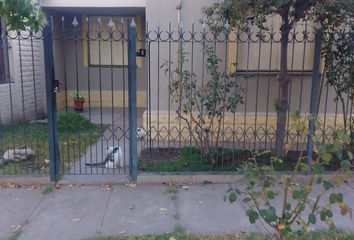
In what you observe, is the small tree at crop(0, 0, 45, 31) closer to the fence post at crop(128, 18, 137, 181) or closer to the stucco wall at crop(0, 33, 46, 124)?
the fence post at crop(128, 18, 137, 181)

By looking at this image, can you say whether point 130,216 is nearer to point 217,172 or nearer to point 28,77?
point 217,172

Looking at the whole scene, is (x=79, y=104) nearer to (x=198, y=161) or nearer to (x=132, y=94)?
(x=198, y=161)

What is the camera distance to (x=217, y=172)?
543 centimetres

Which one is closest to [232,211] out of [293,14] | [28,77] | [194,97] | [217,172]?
[217,172]

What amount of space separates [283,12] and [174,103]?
9.52ft

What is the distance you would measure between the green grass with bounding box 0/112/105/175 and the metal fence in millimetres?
24

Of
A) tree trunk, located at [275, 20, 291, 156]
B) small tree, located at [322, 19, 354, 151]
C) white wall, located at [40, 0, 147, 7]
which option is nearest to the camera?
small tree, located at [322, 19, 354, 151]

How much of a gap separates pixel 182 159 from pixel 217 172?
0.77m

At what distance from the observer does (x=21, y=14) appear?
278 centimetres

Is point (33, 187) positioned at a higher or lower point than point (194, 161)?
lower

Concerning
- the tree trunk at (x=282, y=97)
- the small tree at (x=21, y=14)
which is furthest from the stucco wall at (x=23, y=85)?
the small tree at (x=21, y=14)

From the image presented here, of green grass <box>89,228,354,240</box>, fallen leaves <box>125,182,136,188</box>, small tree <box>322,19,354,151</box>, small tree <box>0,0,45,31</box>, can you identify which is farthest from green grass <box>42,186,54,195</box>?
small tree <box>322,19,354,151</box>

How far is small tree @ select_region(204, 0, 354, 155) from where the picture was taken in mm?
4799

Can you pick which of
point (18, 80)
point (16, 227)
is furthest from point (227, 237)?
point (18, 80)
